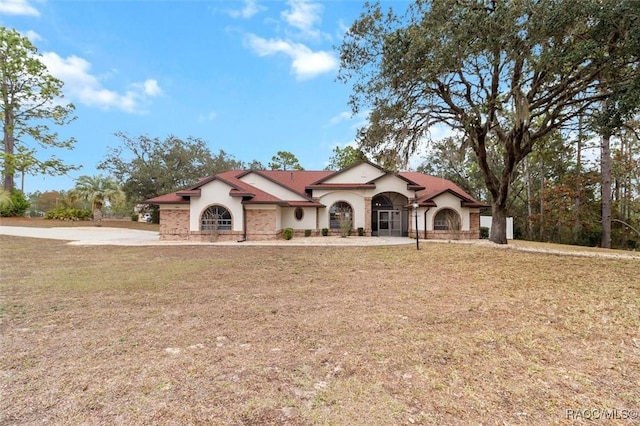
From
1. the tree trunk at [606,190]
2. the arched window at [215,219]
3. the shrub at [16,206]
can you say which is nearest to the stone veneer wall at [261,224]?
the arched window at [215,219]

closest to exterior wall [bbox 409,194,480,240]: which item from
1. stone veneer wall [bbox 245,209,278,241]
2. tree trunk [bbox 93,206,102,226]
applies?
stone veneer wall [bbox 245,209,278,241]

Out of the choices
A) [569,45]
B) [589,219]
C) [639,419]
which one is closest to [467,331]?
[639,419]

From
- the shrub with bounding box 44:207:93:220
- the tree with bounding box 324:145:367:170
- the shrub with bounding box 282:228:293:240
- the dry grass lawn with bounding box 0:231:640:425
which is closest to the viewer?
the dry grass lawn with bounding box 0:231:640:425

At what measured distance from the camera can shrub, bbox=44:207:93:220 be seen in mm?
32500

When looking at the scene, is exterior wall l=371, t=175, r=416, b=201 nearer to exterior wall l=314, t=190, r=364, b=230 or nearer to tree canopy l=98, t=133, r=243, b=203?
exterior wall l=314, t=190, r=364, b=230

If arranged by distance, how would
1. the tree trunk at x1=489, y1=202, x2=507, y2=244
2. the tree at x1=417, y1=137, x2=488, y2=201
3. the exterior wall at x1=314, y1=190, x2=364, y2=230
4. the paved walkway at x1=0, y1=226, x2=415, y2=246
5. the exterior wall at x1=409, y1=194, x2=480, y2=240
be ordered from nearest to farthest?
the tree trunk at x1=489, y1=202, x2=507, y2=244 → the paved walkway at x1=0, y1=226, x2=415, y2=246 → the exterior wall at x1=409, y1=194, x2=480, y2=240 → the exterior wall at x1=314, y1=190, x2=364, y2=230 → the tree at x1=417, y1=137, x2=488, y2=201

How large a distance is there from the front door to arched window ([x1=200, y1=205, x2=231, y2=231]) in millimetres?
11552

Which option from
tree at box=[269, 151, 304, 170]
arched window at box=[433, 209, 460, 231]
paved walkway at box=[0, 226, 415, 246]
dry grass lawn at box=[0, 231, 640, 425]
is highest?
tree at box=[269, 151, 304, 170]

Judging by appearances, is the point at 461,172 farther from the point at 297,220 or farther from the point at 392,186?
the point at 297,220

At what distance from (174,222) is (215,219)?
9.39 ft

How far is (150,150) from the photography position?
37281mm

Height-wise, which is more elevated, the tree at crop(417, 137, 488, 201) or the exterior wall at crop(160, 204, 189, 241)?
the tree at crop(417, 137, 488, 201)

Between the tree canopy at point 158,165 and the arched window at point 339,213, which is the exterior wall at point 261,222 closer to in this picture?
the arched window at point 339,213

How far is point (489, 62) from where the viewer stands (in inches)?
466
